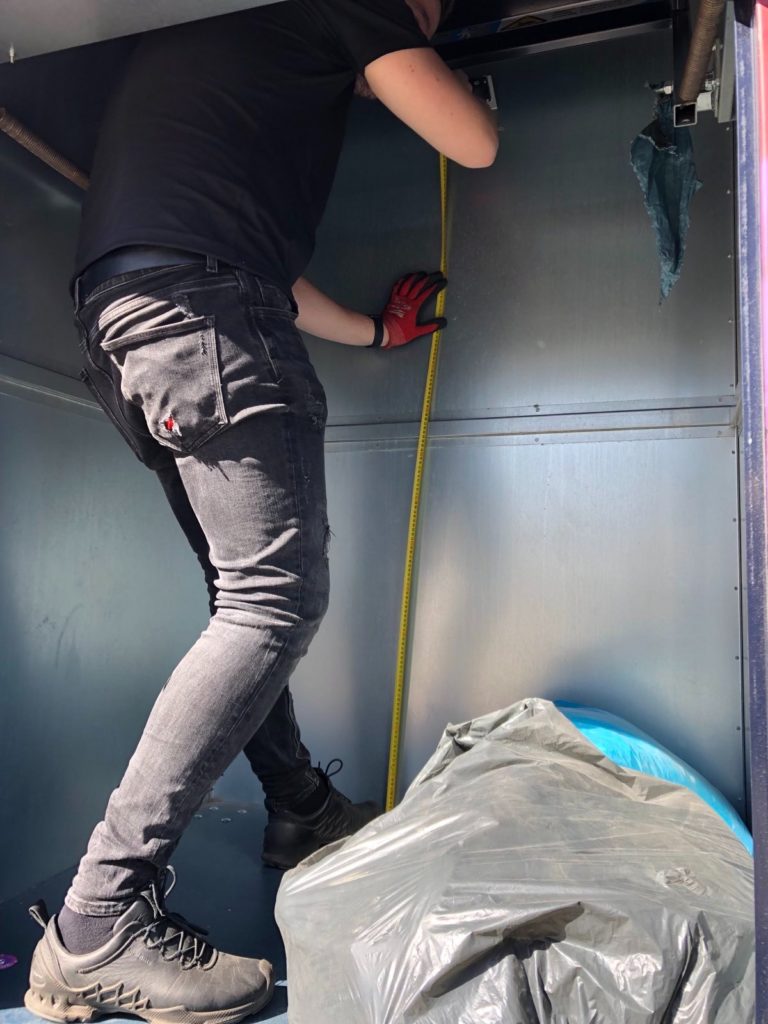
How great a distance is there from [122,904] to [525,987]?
50 centimetres

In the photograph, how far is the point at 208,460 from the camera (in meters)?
1.03

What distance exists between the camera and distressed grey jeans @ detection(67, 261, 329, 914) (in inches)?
38.6

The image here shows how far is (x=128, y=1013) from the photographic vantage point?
1001 mm

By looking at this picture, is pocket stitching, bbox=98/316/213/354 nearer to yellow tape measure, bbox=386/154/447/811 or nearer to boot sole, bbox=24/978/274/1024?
boot sole, bbox=24/978/274/1024

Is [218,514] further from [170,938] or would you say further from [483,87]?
[483,87]

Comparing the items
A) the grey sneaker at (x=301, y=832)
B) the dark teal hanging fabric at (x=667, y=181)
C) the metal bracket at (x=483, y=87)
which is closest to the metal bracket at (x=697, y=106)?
the dark teal hanging fabric at (x=667, y=181)

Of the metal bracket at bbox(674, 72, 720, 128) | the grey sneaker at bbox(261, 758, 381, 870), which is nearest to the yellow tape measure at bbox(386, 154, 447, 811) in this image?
the grey sneaker at bbox(261, 758, 381, 870)

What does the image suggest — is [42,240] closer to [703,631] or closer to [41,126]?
[41,126]

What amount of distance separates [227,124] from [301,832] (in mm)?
1148

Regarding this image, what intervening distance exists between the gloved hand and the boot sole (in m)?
1.34

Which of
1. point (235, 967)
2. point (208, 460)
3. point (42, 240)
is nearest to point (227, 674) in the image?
point (208, 460)

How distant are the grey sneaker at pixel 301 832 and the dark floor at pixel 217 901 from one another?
0.11 ft

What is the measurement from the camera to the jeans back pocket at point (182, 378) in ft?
3.28

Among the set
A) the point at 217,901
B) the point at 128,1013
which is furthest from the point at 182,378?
the point at 217,901
